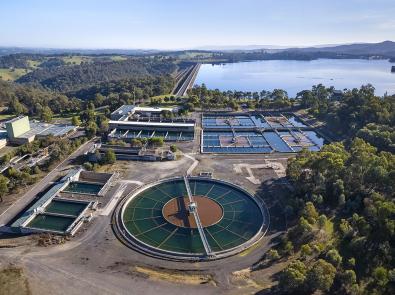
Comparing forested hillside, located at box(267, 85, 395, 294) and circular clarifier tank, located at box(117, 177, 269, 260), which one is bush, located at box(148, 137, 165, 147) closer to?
circular clarifier tank, located at box(117, 177, 269, 260)

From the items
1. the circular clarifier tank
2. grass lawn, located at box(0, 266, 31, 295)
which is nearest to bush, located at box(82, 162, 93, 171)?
the circular clarifier tank

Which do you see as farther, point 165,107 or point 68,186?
point 165,107

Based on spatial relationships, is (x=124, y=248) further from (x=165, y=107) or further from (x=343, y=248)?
(x=165, y=107)

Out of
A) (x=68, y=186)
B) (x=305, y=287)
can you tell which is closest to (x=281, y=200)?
(x=305, y=287)

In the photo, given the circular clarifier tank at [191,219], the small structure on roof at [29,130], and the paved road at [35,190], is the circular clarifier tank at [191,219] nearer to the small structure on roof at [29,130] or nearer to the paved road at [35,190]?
the paved road at [35,190]

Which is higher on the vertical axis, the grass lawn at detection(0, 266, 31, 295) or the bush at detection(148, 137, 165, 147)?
the bush at detection(148, 137, 165, 147)

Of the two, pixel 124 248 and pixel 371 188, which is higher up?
pixel 371 188
